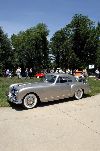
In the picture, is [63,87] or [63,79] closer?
[63,87]

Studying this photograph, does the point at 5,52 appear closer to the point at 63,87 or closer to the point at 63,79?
the point at 63,79

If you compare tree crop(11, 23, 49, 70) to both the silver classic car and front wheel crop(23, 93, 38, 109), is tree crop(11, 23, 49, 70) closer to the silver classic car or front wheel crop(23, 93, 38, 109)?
the silver classic car

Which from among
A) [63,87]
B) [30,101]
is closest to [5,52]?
[63,87]

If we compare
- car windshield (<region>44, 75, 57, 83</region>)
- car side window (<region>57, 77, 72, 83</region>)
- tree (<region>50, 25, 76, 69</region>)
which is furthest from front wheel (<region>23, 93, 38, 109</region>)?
tree (<region>50, 25, 76, 69</region>)

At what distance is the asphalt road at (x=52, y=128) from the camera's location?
7.24m

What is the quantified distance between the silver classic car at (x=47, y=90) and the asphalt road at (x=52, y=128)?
44 centimetres

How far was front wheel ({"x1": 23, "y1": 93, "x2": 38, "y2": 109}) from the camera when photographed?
40.7 feet

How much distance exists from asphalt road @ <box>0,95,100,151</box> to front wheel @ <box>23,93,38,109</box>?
0.34 meters

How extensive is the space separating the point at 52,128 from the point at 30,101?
3.84m

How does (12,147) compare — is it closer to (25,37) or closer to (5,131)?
(5,131)

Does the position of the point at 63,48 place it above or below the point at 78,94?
above

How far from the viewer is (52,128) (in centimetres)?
892

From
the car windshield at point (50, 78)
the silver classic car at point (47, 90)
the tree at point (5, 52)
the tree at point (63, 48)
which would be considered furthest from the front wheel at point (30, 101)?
the tree at point (63, 48)

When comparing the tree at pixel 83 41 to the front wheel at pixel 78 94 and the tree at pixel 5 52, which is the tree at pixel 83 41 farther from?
the front wheel at pixel 78 94
